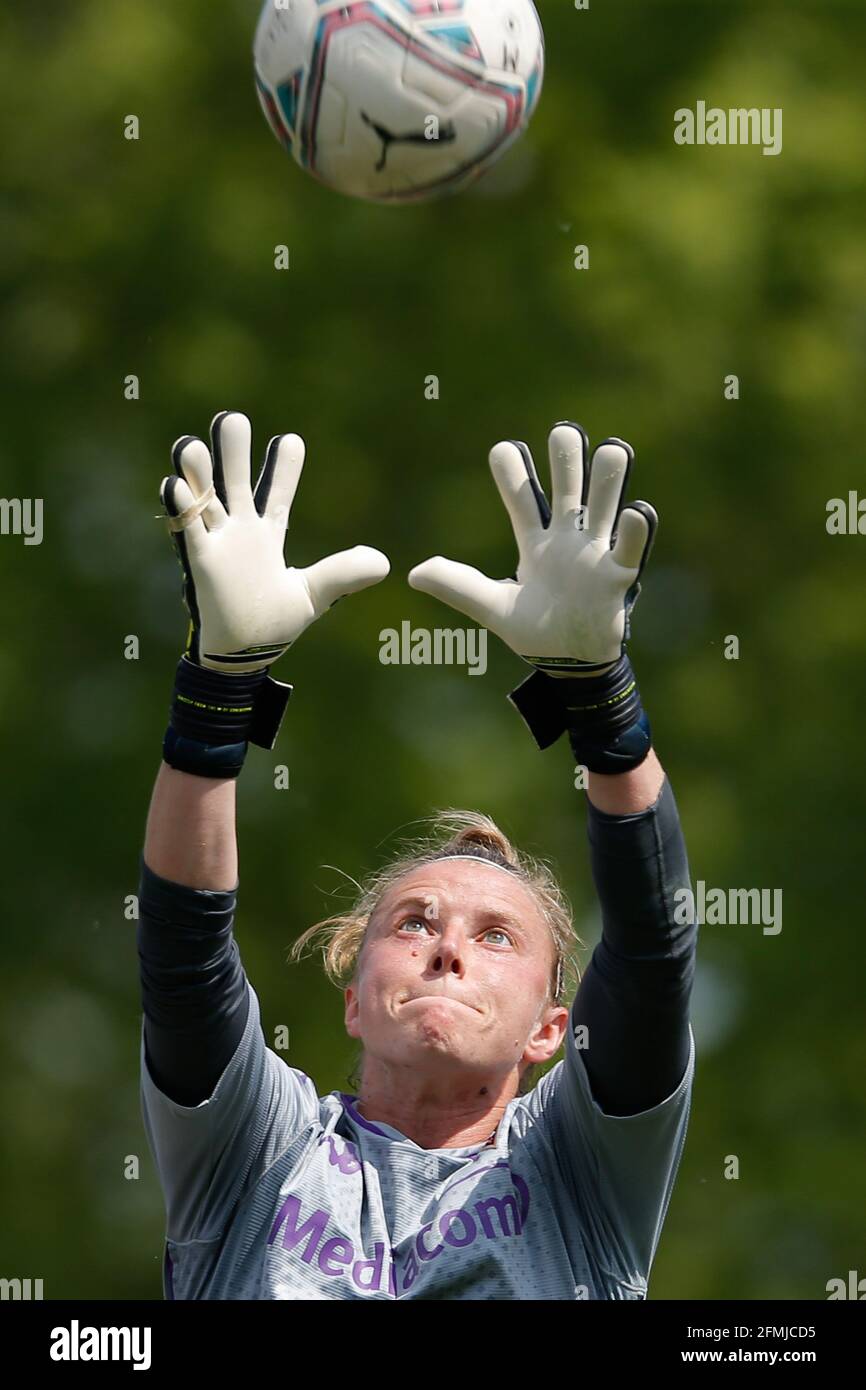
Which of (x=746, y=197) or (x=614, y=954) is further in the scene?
(x=746, y=197)

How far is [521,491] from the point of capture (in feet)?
18.2

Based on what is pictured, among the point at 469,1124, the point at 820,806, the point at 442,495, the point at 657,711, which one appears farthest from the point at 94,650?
the point at 469,1124

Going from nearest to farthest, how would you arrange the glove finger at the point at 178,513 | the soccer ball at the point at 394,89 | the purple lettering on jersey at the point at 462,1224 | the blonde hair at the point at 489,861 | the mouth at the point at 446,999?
the glove finger at the point at 178,513, the purple lettering on jersey at the point at 462,1224, the mouth at the point at 446,999, the soccer ball at the point at 394,89, the blonde hair at the point at 489,861

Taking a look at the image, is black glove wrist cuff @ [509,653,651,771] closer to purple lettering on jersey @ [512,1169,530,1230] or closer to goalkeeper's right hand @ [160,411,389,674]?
goalkeeper's right hand @ [160,411,389,674]

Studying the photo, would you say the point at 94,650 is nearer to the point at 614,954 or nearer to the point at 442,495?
the point at 442,495

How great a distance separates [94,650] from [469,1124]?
234 inches

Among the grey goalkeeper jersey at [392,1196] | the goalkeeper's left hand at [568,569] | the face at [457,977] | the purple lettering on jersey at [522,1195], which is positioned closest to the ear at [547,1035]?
the face at [457,977]

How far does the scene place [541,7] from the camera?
455 inches

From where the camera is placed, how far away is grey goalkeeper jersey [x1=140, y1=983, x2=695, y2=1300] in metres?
5.44

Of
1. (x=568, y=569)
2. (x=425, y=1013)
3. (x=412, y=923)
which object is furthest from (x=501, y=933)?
(x=568, y=569)

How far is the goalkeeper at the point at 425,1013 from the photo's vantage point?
538cm

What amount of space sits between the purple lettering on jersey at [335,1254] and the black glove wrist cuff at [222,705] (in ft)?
3.64

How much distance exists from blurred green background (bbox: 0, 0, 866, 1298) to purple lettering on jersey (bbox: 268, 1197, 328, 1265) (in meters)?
5.25

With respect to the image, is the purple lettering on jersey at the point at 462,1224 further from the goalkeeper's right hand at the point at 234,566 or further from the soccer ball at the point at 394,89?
the soccer ball at the point at 394,89
